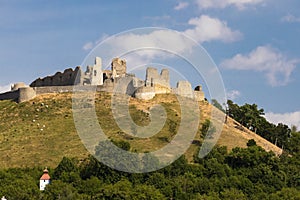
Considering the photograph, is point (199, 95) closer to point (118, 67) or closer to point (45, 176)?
point (118, 67)

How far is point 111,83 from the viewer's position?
4961 inches

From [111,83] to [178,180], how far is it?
133 feet

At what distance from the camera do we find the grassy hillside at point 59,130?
10300 cm

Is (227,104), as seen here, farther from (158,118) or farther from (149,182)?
(149,182)

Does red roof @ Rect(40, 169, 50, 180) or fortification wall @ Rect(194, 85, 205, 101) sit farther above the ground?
fortification wall @ Rect(194, 85, 205, 101)

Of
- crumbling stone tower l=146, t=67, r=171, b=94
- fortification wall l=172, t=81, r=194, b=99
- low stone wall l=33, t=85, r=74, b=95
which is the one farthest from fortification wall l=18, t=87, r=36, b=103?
fortification wall l=172, t=81, r=194, b=99

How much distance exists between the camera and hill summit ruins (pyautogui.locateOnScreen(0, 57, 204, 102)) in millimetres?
124363

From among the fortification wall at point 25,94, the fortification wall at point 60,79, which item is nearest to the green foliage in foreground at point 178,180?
the fortification wall at point 25,94

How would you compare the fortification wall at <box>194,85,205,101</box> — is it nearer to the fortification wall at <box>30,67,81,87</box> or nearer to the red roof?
the fortification wall at <box>30,67,81,87</box>

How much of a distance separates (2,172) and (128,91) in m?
38.0

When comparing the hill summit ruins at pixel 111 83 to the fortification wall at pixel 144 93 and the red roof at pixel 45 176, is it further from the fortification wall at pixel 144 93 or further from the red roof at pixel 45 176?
the red roof at pixel 45 176

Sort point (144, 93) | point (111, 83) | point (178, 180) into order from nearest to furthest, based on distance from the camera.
Result: point (178, 180), point (144, 93), point (111, 83)

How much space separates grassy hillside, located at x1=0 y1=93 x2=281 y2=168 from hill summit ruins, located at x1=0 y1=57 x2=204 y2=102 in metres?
1.84

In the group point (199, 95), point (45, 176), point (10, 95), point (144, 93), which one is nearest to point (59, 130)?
point (144, 93)
